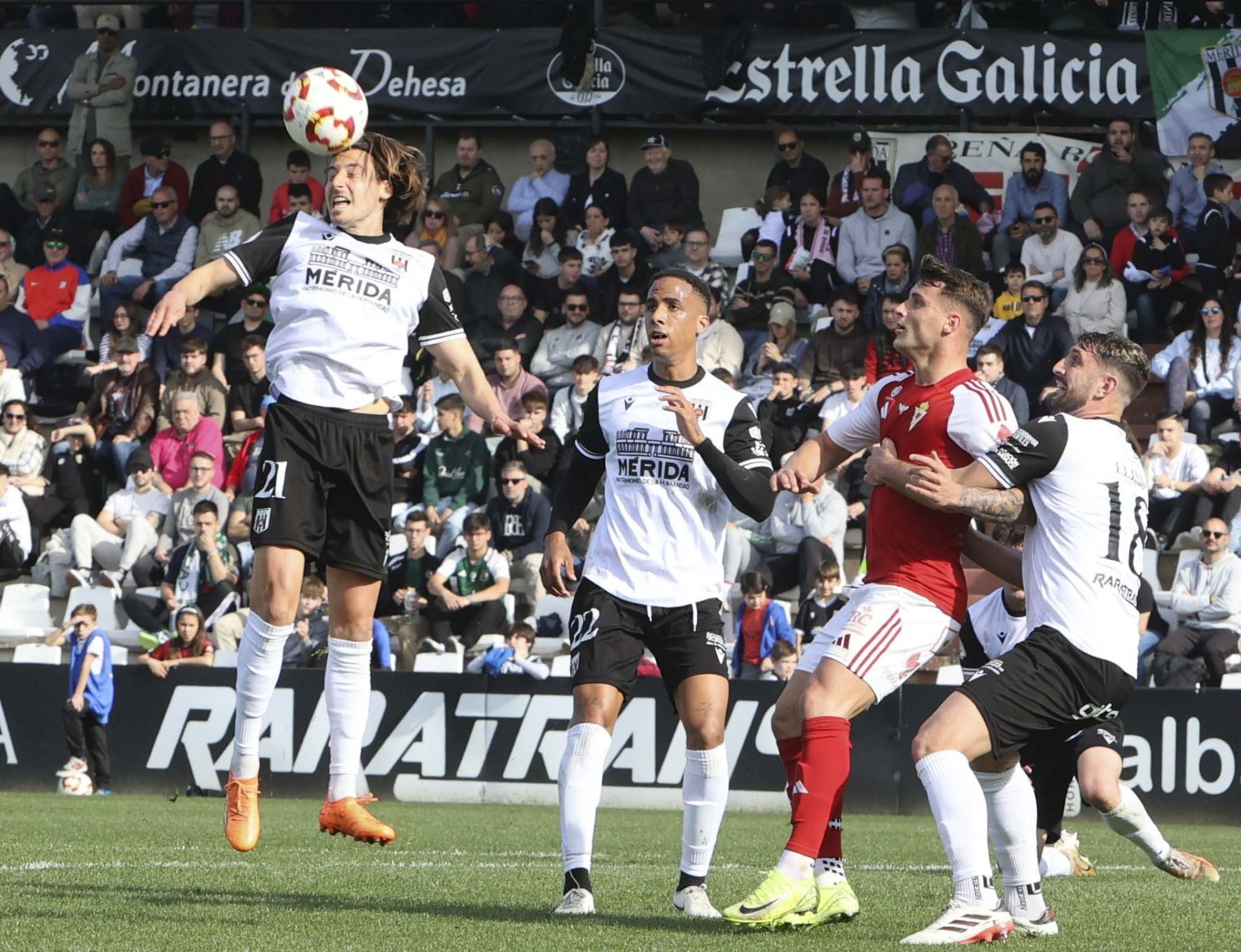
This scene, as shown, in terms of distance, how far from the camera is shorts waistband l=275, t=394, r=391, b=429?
6.98 meters

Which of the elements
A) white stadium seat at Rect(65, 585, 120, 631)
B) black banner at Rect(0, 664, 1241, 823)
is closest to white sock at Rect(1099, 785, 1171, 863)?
black banner at Rect(0, 664, 1241, 823)

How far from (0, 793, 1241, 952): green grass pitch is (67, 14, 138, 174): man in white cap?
1233cm

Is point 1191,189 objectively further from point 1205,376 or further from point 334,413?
point 334,413

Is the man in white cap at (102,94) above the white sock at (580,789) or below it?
above

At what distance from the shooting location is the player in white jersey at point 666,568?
692 centimetres

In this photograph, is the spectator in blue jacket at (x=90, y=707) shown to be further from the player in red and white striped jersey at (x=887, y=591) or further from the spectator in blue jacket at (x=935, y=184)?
the player in red and white striped jersey at (x=887, y=591)

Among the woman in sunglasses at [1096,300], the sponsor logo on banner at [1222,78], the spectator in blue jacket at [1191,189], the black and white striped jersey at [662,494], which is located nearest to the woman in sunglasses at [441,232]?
the woman in sunglasses at [1096,300]

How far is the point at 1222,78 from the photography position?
20234 millimetres

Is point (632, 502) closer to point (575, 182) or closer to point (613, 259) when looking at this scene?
point (613, 259)

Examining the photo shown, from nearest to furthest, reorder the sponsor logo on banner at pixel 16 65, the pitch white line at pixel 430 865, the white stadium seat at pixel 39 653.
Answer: the pitch white line at pixel 430 865
the white stadium seat at pixel 39 653
the sponsor logo on banner at pixel 16 65

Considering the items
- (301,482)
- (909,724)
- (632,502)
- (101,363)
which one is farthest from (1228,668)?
(101,363)

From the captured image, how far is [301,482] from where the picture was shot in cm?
695

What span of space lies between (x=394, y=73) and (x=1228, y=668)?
506 inches

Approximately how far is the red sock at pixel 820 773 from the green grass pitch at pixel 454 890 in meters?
0.39
